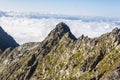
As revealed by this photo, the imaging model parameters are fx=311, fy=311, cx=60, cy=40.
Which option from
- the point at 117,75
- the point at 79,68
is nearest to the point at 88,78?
the point at 79,68

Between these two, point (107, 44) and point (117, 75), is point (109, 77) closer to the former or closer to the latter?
point (117, 75)

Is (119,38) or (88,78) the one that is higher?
(119,38)

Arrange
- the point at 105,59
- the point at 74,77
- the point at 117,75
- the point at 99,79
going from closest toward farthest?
the point at 117,75 → the point at 99,79 → the point at 105,59 → the point at 74,77

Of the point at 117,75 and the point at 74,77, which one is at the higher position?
the point at 117,75

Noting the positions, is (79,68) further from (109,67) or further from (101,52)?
(109,67)

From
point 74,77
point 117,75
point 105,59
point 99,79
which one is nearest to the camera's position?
point 117,75

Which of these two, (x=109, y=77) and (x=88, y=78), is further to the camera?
(x=88, y=78)

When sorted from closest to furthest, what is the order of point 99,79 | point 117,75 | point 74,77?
point 117,75, point 99,79, point 74,77

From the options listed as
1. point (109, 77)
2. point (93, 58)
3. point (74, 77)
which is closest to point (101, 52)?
point (93, 58)

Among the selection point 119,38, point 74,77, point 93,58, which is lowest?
point 74,77
